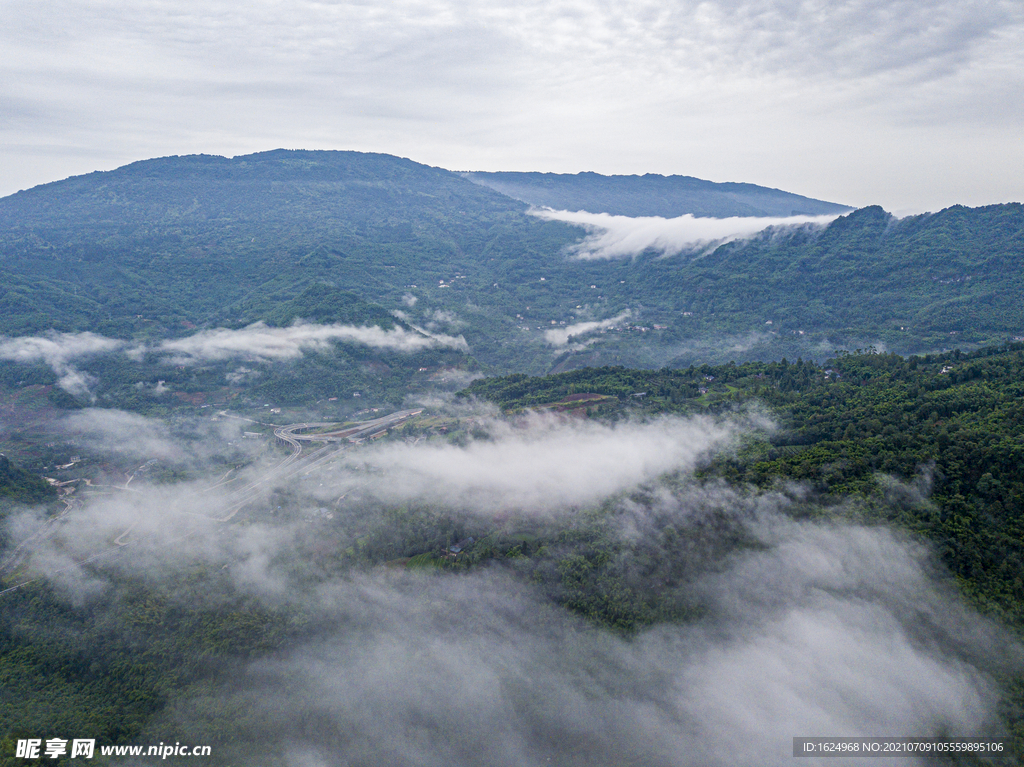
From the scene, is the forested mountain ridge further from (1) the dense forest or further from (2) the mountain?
(2) the mountain

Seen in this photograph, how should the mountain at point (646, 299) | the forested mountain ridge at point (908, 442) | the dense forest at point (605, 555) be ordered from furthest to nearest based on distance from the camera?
the mountain at point (646, 299) < the dense forest at point (605, 555) < the forested mountain ridge at point (908, 442)

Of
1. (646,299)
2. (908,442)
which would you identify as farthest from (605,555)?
(646,299)

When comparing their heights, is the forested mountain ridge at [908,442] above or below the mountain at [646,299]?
below

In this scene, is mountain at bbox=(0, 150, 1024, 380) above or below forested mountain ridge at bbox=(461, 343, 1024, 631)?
above

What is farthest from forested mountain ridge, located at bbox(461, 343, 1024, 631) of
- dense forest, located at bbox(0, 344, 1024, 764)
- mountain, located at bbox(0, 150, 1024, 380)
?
mountain, located at bbox(0, 150, 1024, 380)

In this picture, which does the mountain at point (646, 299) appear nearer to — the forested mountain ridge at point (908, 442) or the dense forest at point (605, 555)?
the forested mountain ridge at point (908, 442)

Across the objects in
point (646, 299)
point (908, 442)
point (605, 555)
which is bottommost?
point (605, 555)

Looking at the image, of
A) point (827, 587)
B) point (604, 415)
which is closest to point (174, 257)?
point (604, 415)

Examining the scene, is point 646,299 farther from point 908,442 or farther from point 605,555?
point 605,555

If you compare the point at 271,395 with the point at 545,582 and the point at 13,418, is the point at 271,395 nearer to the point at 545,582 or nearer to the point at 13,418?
the point at 13,418

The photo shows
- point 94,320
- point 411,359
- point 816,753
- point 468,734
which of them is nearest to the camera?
point 816,753

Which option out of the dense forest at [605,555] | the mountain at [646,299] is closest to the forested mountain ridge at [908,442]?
the dense forest at [605,555]
